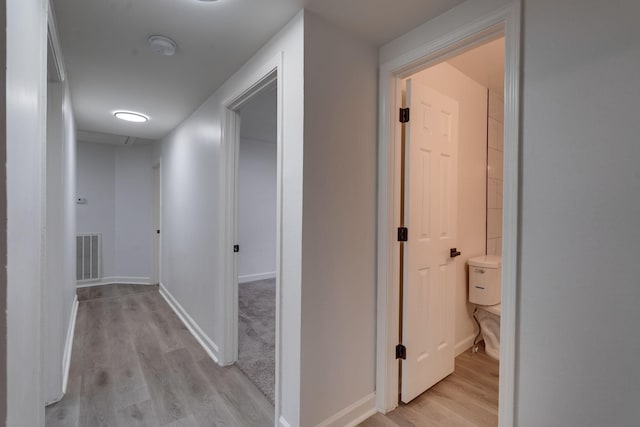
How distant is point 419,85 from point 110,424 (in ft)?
9.23

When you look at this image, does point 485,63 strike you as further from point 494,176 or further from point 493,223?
point 493,223

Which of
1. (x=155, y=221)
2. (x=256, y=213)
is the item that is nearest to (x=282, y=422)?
(x=256, y=213)

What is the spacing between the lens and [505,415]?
130 cm

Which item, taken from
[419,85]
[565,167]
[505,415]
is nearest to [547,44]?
[565,167]

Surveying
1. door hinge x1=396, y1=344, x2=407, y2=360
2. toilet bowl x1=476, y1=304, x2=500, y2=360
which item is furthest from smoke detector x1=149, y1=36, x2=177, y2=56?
toilet bowl x1=476, y1=304, x2=500, y2=360

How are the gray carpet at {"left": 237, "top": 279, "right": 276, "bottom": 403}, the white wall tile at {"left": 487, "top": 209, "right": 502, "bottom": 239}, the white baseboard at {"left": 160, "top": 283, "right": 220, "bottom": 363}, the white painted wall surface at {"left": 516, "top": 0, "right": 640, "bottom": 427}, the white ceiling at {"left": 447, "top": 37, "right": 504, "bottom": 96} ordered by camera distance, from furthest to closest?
the white wall tile at {"left": 487, "top": 209, "right": 502, "bottom": 239} → the white baseboard at {"left": 160, "top": 283, "right": 220, "bottom": 363} → the gray carpet at {"left": 237, "top": 279, "right": 276, "bottom": 403} → the white ceiling at {"left": 447, "top": 37, "right": 504, "bottom": 96} → the white painted wall surface at {"left": 516, "top": 0, "right": 640, "bottom": 427}

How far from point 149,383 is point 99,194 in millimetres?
3886

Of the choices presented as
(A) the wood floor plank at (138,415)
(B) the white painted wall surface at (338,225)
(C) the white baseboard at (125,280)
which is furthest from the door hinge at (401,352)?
(C) the white baseboard at (125,280)

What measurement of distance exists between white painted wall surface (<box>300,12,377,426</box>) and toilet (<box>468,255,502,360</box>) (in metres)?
1.16

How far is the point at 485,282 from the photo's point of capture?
8.08ft

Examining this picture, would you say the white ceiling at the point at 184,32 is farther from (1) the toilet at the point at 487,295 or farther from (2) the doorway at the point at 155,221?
(2) the doorway at the point at 155,221

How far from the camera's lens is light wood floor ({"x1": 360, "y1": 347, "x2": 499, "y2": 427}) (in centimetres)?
177

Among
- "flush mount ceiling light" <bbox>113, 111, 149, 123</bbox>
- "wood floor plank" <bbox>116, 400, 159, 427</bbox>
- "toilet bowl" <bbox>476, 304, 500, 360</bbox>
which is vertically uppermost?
"flush mount ceiling light" <bbox>113, 111, 149, 123</bbox>

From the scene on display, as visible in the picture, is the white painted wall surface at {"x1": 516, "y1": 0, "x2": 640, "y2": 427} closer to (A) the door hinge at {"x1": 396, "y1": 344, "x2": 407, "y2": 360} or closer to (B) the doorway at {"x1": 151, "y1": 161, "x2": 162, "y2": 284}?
(A) the door hinge at {"x1": 396, "y1": 344, "x2": 407, "y2": 360}
